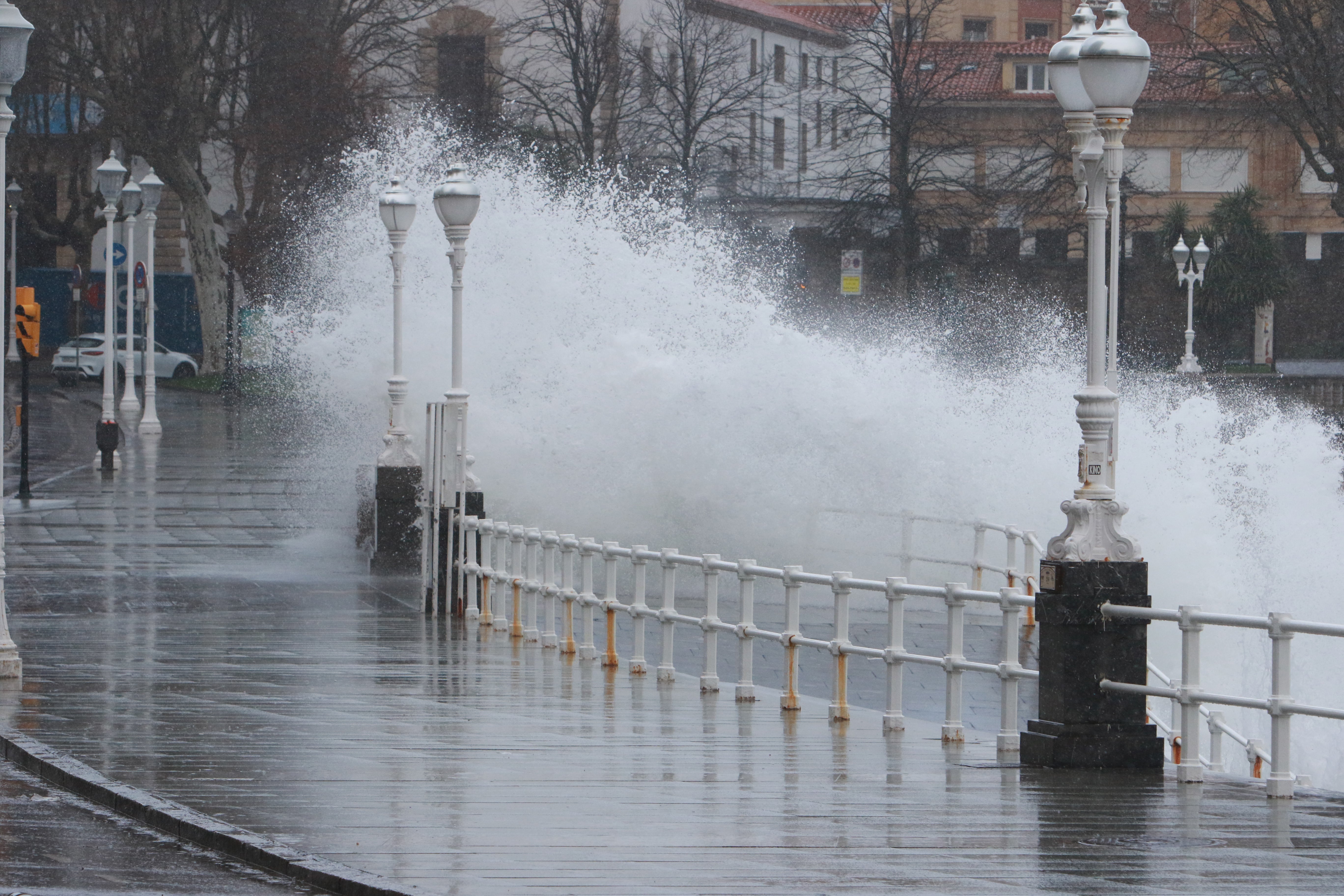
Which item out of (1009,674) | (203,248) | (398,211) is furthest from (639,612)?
(203,248)

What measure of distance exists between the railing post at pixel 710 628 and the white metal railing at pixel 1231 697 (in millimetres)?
4344

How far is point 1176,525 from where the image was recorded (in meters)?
27.1

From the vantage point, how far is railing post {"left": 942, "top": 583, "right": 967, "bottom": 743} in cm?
1180

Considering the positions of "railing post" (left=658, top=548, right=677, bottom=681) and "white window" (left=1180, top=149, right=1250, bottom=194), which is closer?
"railing post" (left=658, top=548, right=677, bottom=681)

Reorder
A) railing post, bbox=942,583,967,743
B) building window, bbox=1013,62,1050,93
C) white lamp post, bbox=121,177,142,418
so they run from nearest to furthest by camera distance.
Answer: railing post, bbox=942,583,967,743 < white lamp post, bbox=121,177,142,418 < building window, bbox=1013,62,1050,93

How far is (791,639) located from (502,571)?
5367 mm

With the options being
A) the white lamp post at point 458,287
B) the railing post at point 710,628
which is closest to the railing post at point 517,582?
the white lamp post at point 458,287

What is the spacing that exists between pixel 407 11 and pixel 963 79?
25.7 m

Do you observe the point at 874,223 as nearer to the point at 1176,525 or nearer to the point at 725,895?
the point at 1176,525

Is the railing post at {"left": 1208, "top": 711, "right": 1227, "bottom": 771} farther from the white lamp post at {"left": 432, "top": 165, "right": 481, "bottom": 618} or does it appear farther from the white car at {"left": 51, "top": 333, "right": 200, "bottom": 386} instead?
the white car at {"left": 51, "top": 333, "right": 200, "bottom": 386}

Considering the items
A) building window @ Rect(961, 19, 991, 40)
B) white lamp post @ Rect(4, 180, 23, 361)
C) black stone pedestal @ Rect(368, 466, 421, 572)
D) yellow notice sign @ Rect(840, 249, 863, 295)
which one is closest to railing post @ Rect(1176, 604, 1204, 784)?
black stone pedestal @ Rect(368, 466, 421, 572)

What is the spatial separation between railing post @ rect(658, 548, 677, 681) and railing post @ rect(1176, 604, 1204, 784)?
5327mm

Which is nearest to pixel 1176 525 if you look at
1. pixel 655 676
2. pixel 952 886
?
pixel 655 676

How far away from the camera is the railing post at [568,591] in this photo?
54.5 feet
